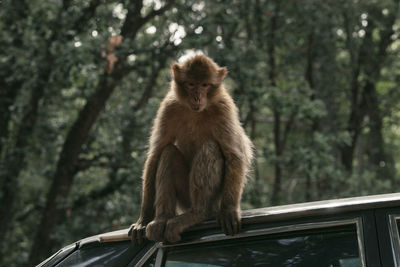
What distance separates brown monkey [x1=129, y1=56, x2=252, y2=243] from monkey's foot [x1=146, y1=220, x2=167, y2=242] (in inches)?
0.5

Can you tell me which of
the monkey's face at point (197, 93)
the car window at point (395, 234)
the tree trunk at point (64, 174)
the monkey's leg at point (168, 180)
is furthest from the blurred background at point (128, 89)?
the car window at point (395, 234)

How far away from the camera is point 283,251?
244 cm

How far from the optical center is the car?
2234mm

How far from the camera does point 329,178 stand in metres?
10.2

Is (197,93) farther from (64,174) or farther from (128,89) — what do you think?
(128,89)

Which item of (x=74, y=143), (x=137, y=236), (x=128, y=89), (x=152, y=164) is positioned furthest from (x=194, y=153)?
(x=128, y=89)

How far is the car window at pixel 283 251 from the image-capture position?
2.32 metres

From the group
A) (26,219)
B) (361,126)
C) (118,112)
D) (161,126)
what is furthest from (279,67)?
(161,126)

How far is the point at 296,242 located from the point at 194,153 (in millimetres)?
1962

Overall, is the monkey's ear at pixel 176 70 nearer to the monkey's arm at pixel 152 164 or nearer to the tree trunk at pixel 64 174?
the monkey's arm at pixel 152 164

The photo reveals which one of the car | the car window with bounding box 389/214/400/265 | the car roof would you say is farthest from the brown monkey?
the car window with bounding box 389/214/400/265

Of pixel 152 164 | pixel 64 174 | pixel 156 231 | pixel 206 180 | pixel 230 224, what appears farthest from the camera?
pixel 64 174

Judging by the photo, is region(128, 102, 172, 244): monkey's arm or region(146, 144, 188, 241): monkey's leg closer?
region(146, 144, 188, 241): monkey's leg

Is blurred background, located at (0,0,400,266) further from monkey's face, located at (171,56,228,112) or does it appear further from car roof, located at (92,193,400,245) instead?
car roof, located at (92,193,400,245)
